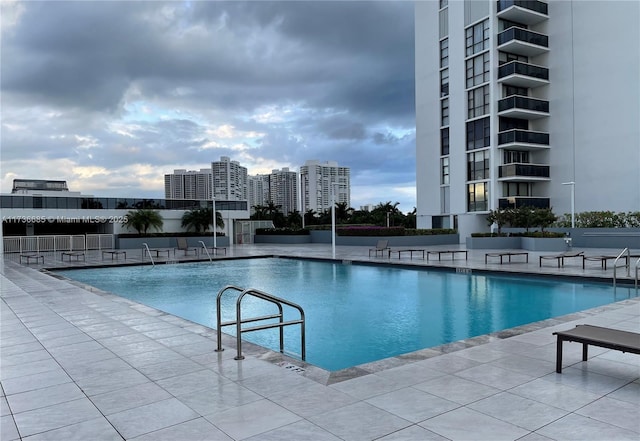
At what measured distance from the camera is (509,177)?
30.6 m

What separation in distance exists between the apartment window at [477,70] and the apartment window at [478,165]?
505 cm

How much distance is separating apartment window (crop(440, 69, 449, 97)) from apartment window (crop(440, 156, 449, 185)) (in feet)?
16.9

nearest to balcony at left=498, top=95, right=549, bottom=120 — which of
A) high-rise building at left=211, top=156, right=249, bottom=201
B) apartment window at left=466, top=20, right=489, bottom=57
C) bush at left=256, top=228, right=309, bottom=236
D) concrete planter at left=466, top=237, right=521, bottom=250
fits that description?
apartment window at left=466, top=20, right=489, bottom=57

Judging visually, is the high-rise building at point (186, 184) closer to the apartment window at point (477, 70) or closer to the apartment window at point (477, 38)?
the apartment window at point (477, 70)

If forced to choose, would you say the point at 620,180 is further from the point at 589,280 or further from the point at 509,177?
the point at 589,280

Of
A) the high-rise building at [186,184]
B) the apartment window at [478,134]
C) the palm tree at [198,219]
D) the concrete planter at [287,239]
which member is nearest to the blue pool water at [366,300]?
the concrete planter at [287,239]

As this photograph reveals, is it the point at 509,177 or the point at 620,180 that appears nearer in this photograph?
the point at 620,180

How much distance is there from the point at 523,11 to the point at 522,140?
8.74 m

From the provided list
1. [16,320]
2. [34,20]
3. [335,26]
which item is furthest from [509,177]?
[16,320]

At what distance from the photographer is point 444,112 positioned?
35.5 m

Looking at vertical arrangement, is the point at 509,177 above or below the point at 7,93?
below

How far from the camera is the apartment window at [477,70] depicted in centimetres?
3175

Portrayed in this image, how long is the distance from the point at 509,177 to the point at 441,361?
2852 centimetres

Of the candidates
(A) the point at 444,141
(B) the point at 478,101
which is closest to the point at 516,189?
(A) the point at 444,141
